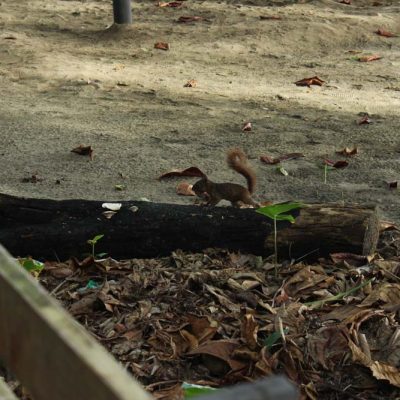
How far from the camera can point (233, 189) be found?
5215 mm

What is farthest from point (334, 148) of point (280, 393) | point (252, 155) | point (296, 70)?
point (280, 393)

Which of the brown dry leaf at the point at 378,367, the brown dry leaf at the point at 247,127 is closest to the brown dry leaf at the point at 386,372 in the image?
the brown dry leaf at the point at 378,367

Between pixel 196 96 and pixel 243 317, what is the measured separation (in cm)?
501

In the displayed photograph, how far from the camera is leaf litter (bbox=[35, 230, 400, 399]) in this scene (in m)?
3.21

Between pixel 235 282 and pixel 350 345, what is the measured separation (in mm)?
742

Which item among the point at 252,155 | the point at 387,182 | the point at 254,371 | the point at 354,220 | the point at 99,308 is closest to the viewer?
the point at 254,371

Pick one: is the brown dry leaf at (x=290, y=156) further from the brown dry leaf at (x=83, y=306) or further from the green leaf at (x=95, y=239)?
the brown dry leaf at (x=83, y=306)

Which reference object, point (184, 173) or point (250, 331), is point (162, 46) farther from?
point (250, 331)

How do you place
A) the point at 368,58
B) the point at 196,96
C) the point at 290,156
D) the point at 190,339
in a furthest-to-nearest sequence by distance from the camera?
the point at 368,58, the point at 196,96, the point at 290,156, the point at 190,339

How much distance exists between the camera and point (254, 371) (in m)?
3.18

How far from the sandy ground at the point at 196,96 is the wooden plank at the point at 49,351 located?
4.18m

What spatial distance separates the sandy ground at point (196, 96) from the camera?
247 inches

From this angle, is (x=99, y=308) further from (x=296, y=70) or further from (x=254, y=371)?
(x=296, y=70)

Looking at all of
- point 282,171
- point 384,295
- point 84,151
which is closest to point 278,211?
point 384,295
